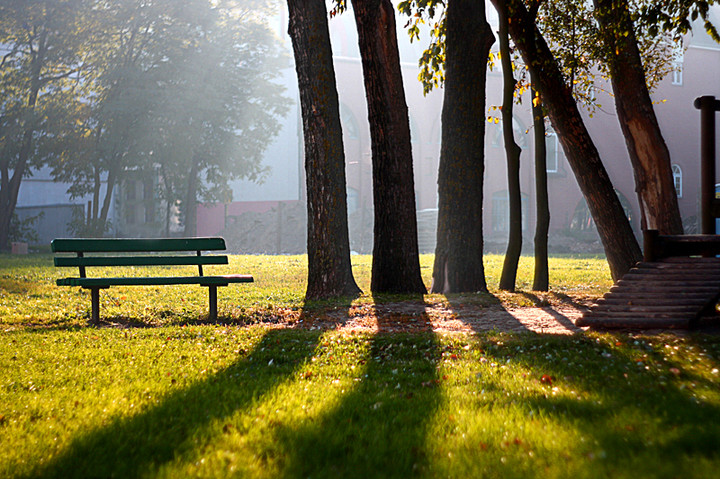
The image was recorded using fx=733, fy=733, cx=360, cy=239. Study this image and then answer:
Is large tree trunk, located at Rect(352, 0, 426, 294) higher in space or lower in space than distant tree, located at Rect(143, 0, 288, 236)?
lower

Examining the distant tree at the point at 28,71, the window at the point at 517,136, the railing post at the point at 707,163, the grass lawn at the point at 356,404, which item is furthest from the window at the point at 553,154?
the grass lawn at the point at 356,404

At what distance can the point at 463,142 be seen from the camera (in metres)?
10.7

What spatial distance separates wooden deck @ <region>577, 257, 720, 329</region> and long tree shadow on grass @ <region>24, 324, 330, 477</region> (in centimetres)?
284

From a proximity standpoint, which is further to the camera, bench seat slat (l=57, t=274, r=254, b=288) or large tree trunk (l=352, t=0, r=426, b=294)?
large tree trunk (l=352, t=0, r=426, b=294)

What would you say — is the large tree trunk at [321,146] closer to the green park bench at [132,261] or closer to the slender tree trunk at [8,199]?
the green park bench at [132,261]

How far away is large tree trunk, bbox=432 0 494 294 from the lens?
35.3 ft

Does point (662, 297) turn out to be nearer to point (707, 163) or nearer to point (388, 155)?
point (707, 163)

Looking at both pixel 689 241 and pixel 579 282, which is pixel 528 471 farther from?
pixel 579 282

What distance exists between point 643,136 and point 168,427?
10.0 metres

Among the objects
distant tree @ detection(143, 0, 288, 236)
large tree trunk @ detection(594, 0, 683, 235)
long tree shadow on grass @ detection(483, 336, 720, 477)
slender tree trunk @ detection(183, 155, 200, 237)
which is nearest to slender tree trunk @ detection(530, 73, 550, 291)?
large tree trunk @ detection(594, 0, 683, 235)

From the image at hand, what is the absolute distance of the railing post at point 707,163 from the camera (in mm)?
8164

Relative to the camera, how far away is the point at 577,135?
11.2 meters

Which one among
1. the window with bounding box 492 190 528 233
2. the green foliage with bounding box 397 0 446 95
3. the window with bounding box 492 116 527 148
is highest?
the window with bounding box 492 116 527 148

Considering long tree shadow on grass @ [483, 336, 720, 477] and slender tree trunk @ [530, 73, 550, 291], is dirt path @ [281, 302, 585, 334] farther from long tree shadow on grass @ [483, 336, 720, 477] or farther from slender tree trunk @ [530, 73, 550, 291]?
slender tree trunk @ [530, 73, 550, 291]
